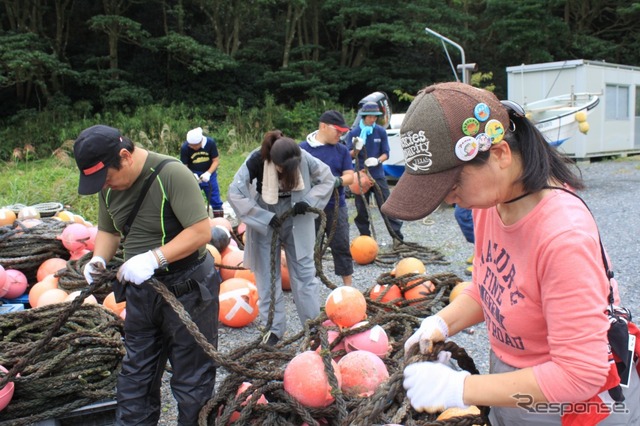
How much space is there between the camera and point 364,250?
7152mm

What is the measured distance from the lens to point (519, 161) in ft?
4.93

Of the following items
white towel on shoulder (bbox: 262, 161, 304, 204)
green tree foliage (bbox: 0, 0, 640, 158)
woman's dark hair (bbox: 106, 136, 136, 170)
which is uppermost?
green tree foliage (bbox: 0, 0, 640, 158)

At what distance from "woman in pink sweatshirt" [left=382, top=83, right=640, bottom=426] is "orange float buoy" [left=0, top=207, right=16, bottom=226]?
665 cm

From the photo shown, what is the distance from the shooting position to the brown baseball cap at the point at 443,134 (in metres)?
1.39

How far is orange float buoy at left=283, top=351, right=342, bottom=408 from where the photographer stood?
2.79 metres

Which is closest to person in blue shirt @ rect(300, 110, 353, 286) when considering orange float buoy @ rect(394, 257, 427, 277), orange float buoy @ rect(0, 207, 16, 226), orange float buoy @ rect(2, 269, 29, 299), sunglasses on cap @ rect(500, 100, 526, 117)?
orange float buoy @ rect(394, 257, 427, 277)

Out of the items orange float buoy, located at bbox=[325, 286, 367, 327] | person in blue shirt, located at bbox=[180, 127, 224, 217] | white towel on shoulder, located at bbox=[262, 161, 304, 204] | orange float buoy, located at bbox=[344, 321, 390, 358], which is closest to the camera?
orange float buoy, located at bbox=[344, 321, 390, 358]

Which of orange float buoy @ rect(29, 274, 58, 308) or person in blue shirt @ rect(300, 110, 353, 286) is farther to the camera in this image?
person in blue shirt @ rect(300, 110, 353, 286)

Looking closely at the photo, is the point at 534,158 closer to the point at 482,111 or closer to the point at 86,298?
the point at 482,111

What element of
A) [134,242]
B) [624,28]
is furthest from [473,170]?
[624,28]

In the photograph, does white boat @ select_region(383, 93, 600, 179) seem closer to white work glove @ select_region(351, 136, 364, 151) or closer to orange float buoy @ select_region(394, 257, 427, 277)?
white work glove @ select_region(351, 136, 364, 151)

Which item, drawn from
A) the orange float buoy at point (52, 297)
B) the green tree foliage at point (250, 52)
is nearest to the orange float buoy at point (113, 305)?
the orange float buoy at point (52, 297)

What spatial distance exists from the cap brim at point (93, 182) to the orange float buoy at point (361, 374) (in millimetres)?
1632

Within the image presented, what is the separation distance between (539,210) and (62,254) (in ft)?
18.8
